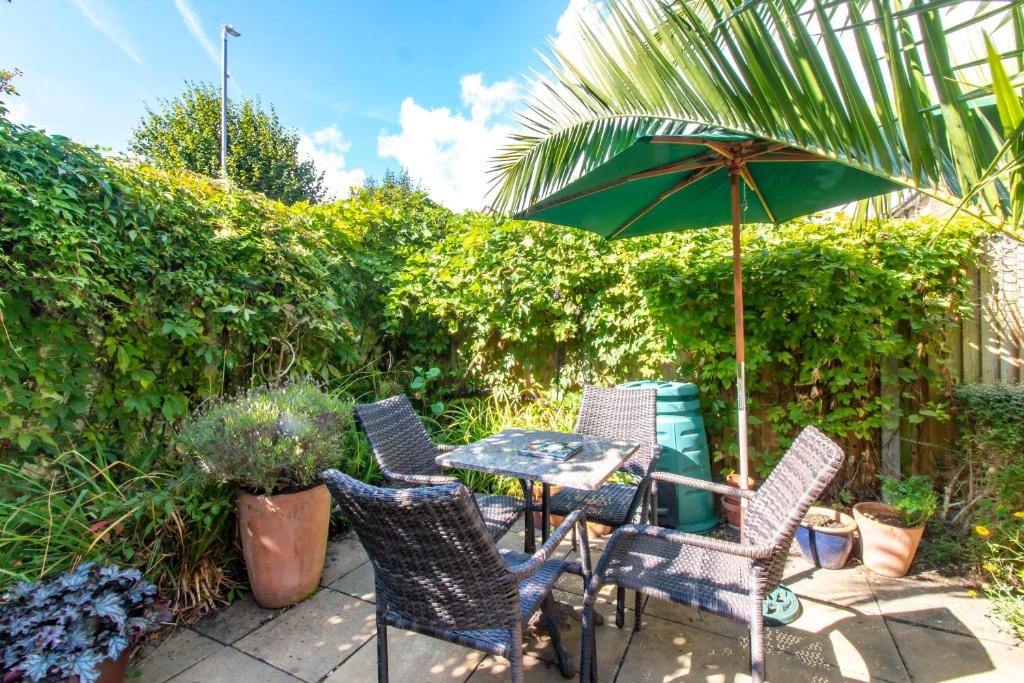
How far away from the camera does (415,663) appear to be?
191 centimetres

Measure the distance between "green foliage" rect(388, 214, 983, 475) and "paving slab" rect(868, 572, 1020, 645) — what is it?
758mm

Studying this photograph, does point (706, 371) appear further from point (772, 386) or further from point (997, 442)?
point (997, 442)

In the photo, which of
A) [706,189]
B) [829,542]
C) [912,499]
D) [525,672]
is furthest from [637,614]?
[706,189]

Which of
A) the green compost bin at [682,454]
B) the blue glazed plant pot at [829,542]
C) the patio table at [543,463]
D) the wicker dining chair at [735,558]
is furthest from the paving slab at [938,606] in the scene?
the patio table at [543,463]

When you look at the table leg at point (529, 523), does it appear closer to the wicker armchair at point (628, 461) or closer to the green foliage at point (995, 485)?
the wicker armchair at point (628, 461)

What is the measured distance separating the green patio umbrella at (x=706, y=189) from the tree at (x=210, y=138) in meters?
12.3

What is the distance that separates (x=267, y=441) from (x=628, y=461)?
1.91 meters

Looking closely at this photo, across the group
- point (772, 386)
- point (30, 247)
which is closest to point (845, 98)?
point (772, 386)

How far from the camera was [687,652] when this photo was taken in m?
1.94

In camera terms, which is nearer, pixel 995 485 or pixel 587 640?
pixel 587 640

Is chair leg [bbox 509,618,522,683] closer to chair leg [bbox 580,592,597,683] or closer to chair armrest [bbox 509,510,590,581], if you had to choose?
chair armrest [bbox 509,510,590,581]

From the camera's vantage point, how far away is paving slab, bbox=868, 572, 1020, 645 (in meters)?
2.06

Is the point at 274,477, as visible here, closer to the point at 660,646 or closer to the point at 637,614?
the point at 637,614

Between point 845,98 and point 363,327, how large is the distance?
3905 mm
